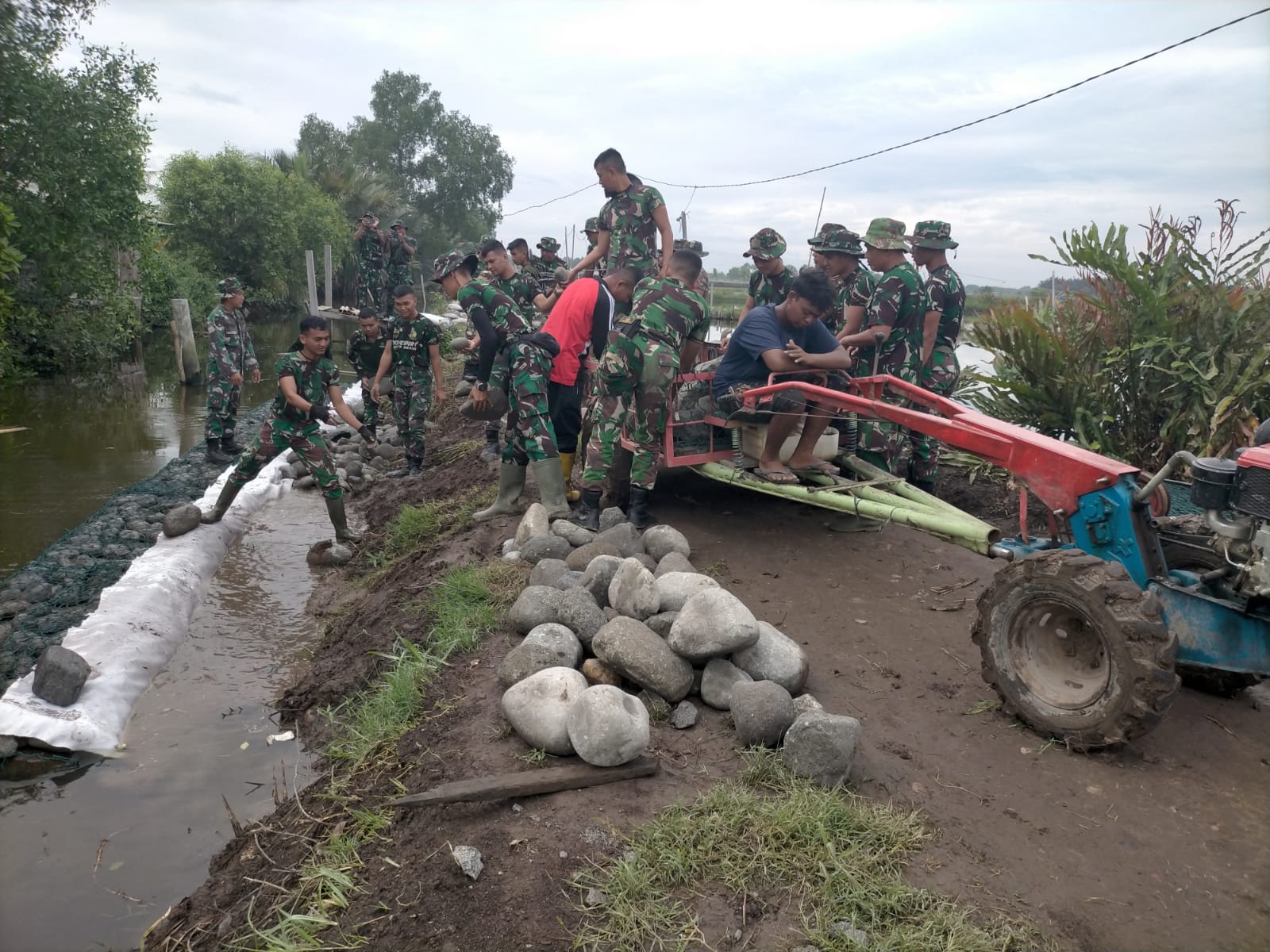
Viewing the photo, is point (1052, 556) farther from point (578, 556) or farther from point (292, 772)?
point (292, 772)

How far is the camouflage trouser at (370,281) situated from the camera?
14422mm

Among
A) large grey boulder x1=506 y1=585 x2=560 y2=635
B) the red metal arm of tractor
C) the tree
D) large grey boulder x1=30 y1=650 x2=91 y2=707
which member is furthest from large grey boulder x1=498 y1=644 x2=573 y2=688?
the tree

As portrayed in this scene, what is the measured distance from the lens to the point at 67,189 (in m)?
12.9

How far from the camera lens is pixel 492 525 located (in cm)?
625

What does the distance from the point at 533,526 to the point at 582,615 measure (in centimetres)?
160

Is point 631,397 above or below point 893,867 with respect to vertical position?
above

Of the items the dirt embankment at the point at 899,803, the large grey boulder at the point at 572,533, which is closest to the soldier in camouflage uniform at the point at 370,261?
the large grey boulder at the point at 572,533

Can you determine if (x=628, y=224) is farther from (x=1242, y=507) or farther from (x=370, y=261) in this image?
(x=370, y=261)

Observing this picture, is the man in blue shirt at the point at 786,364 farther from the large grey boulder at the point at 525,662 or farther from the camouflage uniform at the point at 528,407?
the large grey boulder at the point at 525,662

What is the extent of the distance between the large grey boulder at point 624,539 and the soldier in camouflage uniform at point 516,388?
981mm

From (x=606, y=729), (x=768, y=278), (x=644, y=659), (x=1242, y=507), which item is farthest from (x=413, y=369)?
(x=1242, y=507)

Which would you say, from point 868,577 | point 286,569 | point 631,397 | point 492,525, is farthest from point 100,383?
point 868,577

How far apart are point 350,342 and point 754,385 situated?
6.26 m

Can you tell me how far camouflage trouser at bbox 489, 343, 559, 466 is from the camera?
609cm
